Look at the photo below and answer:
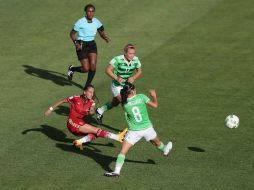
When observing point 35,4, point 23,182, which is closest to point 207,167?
point 23,182

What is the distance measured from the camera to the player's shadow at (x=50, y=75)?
23484 mm

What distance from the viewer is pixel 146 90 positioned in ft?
74.0

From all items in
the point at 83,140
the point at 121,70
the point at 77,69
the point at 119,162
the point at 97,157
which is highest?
the point at 77,69

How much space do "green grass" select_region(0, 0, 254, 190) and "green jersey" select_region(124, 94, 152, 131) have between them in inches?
45.6

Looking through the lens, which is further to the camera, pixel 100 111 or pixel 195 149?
pixel 100 111

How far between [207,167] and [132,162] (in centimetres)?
183

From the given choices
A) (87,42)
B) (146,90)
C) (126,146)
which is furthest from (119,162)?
(146,90)

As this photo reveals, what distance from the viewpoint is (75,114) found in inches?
661

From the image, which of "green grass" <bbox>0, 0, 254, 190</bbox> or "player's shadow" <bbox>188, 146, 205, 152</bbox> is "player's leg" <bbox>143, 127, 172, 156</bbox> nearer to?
"green grass" <bbox>0, 0, 254, 190</bbox>

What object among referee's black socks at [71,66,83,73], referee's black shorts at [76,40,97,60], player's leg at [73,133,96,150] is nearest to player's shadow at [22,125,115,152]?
player's leg at [73,133,96,150]

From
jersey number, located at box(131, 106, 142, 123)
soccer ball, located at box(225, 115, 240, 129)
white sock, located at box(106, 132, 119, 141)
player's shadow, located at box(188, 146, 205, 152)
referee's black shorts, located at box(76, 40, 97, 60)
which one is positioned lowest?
white sock, located at box(106, 132, 119, 141)

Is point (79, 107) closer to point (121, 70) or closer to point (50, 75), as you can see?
point (121, 70)

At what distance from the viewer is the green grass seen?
613 inches

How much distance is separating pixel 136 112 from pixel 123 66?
3.18 meters
